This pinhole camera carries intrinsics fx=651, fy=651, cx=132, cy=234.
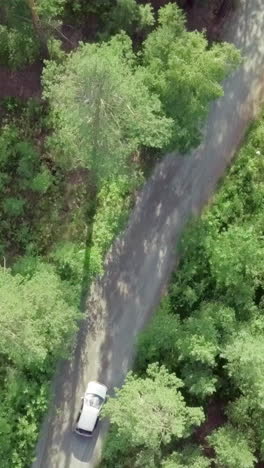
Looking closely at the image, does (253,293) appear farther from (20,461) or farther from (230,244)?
(20,461)

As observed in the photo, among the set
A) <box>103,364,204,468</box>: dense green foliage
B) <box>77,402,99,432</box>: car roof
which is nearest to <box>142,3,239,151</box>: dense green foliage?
<box>103,364,204,468</box>: dense green foliage

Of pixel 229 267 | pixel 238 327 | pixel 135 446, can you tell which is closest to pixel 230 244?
pixel 229 267

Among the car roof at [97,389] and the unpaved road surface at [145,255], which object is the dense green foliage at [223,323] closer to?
the unpaved road surface at [145,255]

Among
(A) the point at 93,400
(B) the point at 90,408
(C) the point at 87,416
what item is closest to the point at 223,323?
(A) the point at 93,400

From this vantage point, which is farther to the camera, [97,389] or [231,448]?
[97,389]

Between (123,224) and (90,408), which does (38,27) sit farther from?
(90,408)
